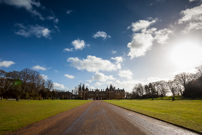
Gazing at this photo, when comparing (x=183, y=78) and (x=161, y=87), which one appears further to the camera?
(x=161, y=87)

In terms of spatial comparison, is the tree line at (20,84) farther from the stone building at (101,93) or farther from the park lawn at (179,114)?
the stone building at (101,93)

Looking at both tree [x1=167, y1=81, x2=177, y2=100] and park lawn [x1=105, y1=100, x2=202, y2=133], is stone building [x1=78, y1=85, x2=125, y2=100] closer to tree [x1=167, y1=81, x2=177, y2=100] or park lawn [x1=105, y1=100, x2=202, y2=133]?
tree [x1=167, y1=81, x2=177, y2=100]

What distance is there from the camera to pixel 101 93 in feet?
500

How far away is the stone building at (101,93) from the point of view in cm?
14744

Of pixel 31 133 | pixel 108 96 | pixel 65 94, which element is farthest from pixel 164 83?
pixel 65 94

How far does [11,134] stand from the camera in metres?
7.16

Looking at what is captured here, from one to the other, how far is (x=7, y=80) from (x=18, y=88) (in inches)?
251

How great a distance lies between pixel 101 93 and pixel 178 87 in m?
→ 96.1

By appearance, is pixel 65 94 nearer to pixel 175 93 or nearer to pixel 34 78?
pixel 34 78

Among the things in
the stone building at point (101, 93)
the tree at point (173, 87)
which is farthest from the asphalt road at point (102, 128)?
the stone building at point (101, 93)

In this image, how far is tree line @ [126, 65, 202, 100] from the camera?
60.0m

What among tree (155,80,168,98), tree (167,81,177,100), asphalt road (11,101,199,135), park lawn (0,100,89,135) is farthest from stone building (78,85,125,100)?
asphalt road (11,101,199,135)

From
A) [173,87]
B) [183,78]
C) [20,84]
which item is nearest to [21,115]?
[20,84]

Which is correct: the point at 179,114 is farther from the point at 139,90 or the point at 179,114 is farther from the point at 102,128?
the point at 139,90
